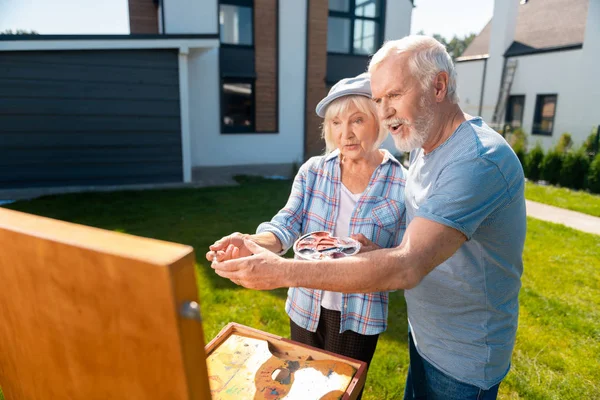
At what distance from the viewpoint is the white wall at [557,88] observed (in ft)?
47.9

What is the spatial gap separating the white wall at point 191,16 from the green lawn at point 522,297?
6.28 meters

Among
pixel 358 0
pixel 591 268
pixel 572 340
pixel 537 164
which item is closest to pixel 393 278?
pixel 572 340

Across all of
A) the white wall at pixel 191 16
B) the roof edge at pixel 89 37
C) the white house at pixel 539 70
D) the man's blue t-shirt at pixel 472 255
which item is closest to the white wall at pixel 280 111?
the white wall at pixel 191 16

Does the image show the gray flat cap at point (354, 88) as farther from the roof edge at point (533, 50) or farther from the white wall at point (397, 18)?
the roof edge at point (533, 50)

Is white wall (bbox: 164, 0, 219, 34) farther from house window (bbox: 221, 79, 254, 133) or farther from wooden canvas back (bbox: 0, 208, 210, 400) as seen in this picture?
wooden canvas back (bbox: 0, 208, 210, 400)

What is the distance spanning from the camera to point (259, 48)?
12797 millimetres

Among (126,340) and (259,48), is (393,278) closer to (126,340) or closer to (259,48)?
(126,340)

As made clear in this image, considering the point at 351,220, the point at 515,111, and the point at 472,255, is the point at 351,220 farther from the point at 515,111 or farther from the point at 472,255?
the point at 515,111

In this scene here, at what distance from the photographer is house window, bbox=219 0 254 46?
12.4 meters

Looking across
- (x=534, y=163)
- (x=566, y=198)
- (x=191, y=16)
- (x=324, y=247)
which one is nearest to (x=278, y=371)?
(x=324, y=247)

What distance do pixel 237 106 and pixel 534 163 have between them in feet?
29.0

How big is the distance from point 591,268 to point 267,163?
10049mm

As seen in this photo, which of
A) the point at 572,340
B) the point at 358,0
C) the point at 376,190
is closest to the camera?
the point at 376,190

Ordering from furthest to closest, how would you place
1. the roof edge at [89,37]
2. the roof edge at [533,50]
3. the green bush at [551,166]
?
1. the roof edge at [533,50]
2. the green bush at [551,166]
3. the roof edge at [89,37]
